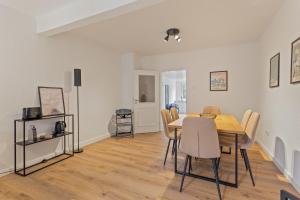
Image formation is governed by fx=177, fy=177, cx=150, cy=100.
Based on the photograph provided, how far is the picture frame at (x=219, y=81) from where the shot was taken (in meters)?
4.56

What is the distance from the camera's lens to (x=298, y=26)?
2090 mm

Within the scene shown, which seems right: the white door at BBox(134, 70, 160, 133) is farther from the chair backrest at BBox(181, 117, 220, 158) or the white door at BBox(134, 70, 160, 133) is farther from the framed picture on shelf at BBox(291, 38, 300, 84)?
the framed picture on shelf at BBox(291, 38, 300, 84)

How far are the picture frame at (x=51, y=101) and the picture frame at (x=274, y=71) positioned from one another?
374 centimetres

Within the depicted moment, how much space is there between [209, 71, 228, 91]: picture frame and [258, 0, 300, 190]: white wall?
1.11 metres

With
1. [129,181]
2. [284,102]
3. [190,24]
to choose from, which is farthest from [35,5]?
[284,102]

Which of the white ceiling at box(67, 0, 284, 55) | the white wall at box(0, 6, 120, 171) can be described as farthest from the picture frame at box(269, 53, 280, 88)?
the white wall at box(0, 6, 120, 171)

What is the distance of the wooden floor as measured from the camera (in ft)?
6.71

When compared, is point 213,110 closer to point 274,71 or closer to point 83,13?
point 274,71

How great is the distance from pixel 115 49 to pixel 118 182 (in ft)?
11.4

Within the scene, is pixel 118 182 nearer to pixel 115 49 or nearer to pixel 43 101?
pixel 43 101

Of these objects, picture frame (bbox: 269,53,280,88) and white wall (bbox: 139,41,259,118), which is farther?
white wall (bbox: 139,41,259,118)

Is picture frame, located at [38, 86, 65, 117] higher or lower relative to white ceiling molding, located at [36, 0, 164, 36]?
lower

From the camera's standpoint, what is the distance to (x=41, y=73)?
308 cm

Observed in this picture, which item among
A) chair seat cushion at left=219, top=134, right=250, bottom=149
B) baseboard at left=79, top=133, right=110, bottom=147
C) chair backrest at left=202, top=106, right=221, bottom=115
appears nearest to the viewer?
chair seat cushion at left=219, top=134, right=250, bottom=149
